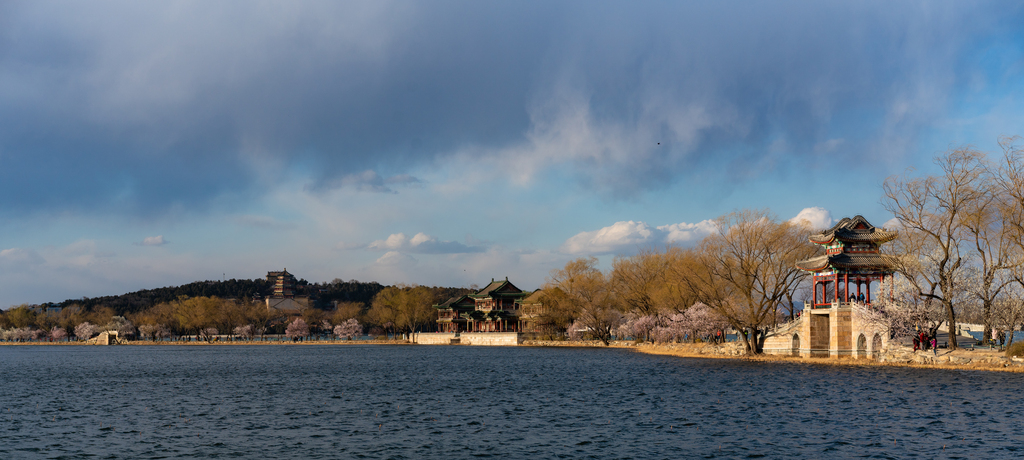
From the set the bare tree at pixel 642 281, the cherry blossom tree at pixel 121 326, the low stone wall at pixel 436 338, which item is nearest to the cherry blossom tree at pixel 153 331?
the cherry blossom tree at pixel 121 326

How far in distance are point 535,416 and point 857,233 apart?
1596 inches

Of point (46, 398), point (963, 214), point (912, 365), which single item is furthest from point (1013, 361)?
point (46, 398)

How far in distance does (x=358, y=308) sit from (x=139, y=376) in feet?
428

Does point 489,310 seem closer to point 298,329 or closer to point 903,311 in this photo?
point 298,329

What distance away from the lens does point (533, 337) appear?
130000 millimetres

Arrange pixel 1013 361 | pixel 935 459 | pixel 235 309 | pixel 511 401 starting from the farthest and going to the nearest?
pixel 235 309 < pixel 1013 361 < pixel 511 401 < pixel 935 459

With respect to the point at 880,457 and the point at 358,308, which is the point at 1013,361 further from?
the point at 358,308

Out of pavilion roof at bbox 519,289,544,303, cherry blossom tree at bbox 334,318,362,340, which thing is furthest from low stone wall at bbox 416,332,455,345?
cherry blossom tree at bbox 334,318,362,340

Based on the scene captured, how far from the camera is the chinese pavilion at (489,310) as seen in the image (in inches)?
5733

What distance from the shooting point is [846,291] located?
2393 inches

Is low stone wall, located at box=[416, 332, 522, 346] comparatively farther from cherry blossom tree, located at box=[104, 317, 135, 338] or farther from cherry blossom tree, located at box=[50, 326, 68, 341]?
cherry blossom tree, located at box=[50, 326, 68, 341]

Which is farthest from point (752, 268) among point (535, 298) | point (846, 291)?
point (535, 298)

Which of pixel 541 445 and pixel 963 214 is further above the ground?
pixel 963 214

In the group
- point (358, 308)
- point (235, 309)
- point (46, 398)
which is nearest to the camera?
point (46, 398)
